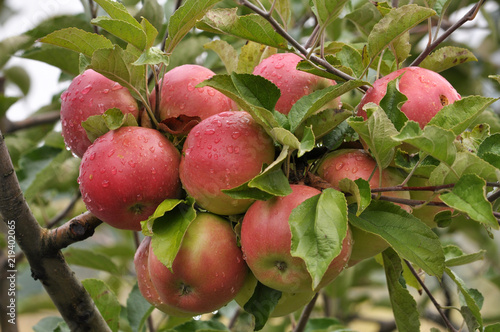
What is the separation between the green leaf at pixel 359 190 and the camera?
70 centimetres

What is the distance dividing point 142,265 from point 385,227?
1.31 ft

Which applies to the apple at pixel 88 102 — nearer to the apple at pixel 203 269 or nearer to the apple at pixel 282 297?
the apple at pixel 203 269

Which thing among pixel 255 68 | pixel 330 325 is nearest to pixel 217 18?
pixel 255 68

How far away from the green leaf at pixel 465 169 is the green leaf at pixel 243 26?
0.30 meters

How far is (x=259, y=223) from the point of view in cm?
75

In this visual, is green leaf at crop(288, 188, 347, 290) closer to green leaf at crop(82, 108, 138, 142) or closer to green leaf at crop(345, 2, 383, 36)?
green leaf at crop(82, 108, 138, 142)

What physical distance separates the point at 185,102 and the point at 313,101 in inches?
8.7

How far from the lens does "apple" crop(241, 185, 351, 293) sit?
734mm

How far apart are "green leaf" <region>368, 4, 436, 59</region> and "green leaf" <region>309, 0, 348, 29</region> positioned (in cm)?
7

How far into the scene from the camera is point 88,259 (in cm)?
151

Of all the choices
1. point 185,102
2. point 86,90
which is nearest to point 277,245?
point 185,102

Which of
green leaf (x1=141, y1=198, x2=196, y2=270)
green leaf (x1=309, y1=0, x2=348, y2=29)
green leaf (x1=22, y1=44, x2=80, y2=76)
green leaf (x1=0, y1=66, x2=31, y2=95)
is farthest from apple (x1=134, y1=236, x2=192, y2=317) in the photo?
green leaf (x1=0, y1=66, x2=31, y2=95)

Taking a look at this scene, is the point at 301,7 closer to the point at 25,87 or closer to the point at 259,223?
the point at 25,87

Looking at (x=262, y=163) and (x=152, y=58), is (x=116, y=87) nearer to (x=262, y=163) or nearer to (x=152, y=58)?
(x=152, y=58)
